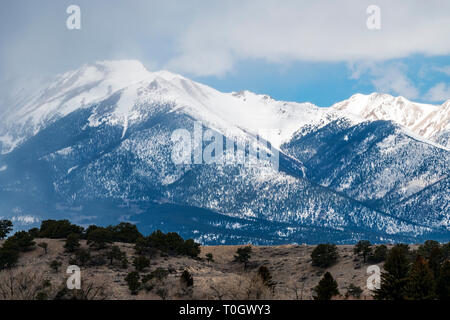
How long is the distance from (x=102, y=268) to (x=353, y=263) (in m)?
50.1

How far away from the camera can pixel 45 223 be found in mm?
114875

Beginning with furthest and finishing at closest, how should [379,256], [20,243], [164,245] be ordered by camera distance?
[164,245] < [379,256] < [20,243]

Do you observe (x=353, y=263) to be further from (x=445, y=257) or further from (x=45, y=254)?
(x=45, y=254)

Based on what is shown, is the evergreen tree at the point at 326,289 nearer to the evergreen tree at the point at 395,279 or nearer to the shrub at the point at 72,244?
the evergreen tree at the point at 395,279

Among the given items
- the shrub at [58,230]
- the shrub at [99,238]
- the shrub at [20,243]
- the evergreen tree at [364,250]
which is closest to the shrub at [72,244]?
the shrub at [99,238]

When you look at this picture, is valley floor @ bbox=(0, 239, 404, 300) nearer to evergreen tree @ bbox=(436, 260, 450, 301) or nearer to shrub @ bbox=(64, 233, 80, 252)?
shrub @ bbox=(64, 233, 80, 252)

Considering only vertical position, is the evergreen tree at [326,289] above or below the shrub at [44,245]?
below

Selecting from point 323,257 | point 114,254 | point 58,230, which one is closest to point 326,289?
point 114,254

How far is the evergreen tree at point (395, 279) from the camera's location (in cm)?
5494

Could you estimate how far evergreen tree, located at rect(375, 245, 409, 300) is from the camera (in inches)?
2163

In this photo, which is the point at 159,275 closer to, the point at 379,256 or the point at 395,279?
the point at 395,279

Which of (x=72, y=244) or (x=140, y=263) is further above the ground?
(x=72, y=244)

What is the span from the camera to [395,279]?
55.6 meters
